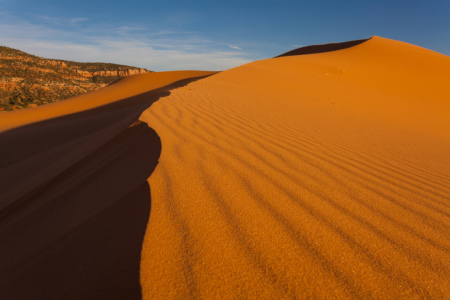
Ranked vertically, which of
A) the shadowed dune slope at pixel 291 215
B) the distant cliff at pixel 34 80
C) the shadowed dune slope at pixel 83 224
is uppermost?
the shadowed dune slope at pixel 291 215

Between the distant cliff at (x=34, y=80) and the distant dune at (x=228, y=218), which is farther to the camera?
the distant cliff at (x=34, y=80)

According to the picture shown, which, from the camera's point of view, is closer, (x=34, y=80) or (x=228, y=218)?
(x=228, y=218)

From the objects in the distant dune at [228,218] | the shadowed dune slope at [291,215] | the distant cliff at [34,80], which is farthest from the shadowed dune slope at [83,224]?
the distant cliff at [34,80]

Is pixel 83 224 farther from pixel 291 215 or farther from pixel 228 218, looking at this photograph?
pixel 291 215

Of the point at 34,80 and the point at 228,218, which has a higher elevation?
the point at 228,218

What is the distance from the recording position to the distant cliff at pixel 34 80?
23.2 metres

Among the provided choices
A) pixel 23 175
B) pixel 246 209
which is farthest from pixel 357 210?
pixel 23 175

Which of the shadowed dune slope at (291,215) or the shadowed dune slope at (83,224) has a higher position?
the shadowed dune slope at (291,215)

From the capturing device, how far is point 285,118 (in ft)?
15.2

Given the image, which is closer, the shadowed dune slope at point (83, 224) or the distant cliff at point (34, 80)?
the shadowed dune slope at point (83, 224)

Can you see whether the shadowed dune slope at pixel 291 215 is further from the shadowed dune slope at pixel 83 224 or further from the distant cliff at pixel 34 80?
the distant cliff at pixel 34 80

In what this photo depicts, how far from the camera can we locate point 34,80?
107 feet

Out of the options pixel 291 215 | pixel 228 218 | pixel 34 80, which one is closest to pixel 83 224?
pixel 228 218

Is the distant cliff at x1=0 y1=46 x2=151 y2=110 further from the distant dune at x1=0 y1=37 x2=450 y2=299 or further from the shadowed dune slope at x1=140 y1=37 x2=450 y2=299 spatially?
the shadowed dune slope at x1=140 y1=37 x2=450 y2=299
